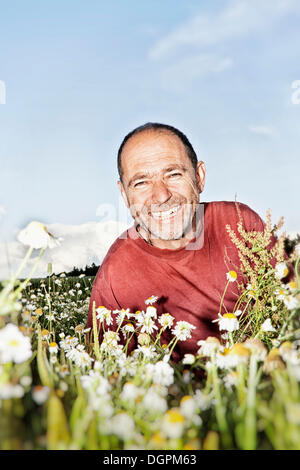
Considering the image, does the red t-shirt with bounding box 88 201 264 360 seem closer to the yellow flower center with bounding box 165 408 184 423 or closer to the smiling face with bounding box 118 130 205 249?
the smiling face with bounding box 118 130 205 249

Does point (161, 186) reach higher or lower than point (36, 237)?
higher

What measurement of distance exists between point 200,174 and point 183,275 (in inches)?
39.1

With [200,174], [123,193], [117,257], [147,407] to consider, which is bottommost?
[147,407]

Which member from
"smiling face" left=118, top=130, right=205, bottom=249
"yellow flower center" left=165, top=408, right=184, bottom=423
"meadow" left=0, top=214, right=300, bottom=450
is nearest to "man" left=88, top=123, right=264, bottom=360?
"smiling face" left=118, top=130, right=205, bottom=249

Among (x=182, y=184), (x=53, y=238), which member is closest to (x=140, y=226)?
(x=182, y=184)

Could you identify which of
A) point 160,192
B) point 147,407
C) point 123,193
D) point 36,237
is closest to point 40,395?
point 147,407

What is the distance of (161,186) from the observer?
10.8 feet

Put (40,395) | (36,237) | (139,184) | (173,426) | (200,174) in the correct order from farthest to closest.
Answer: (200,174) → (139,184) → (36,237) → (40,395) → (173,426)

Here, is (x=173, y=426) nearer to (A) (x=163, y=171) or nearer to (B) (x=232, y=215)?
(A) (x=163, y=171)

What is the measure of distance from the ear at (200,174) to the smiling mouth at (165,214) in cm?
Result: 51

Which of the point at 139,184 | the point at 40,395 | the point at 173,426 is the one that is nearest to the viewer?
the point at 173,426
